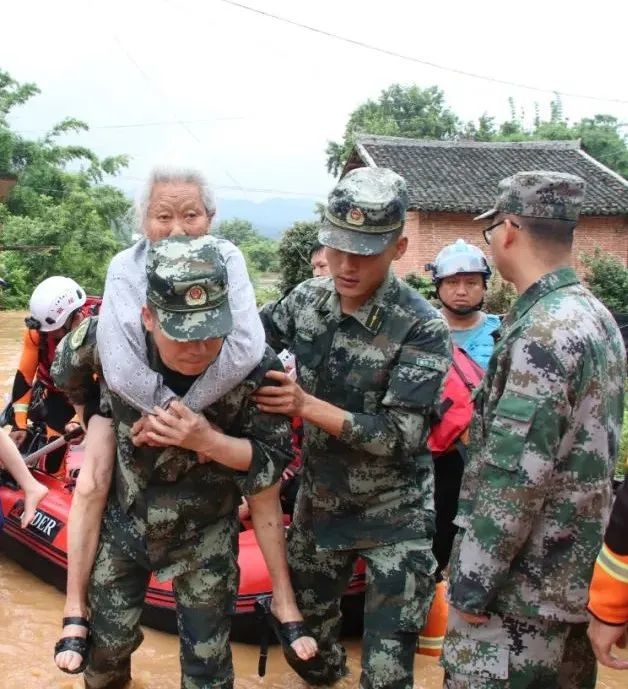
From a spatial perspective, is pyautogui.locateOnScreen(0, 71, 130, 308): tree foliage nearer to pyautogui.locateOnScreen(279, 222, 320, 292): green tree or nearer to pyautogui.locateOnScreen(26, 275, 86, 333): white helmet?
pyautogui.locateOnScreen(279, 222, 320, 292): green tree

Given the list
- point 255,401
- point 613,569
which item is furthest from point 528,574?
point 255,401

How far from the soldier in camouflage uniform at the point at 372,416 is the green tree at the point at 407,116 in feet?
109

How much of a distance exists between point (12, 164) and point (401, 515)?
27.3 metres

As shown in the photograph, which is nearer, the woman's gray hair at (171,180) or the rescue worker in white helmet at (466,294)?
the woman's gray hair at (171,180)

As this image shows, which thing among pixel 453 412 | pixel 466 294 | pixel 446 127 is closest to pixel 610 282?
pixel 466 294

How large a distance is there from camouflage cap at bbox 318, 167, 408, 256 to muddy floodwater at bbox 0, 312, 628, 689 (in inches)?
72.8

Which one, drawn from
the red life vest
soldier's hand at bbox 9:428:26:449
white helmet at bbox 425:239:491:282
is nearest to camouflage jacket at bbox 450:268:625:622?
the red life vest

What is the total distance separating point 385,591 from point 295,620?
0.30m

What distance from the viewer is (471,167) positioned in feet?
69.6

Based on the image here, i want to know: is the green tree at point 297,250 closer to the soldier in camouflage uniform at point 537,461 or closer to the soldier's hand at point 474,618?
the soldier in camouflage uniform at point 537,461

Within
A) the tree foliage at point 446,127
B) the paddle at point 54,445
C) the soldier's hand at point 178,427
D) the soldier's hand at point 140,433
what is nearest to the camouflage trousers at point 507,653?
the soldier's hand at point 178,427

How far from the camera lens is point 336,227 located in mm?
2377

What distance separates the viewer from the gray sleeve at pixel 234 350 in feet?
6.88

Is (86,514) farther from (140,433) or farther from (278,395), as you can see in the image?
(278,395)
